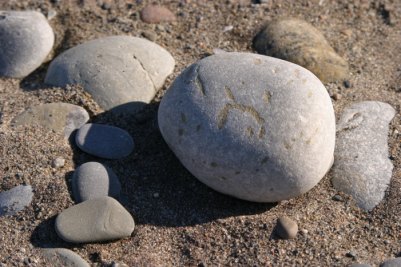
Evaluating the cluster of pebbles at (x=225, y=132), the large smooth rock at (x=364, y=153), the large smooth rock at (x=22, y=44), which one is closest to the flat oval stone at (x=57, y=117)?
the cluster of pebbles at (x=225, y=132)

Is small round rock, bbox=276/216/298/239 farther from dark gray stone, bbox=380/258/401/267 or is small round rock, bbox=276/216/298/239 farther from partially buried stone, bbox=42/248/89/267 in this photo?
partially buried stone, bbox=42/248/89/267

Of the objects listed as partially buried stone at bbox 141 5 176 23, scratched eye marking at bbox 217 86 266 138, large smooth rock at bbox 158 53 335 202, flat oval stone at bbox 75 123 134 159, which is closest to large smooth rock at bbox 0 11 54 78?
partially buried stone at bbox 141 5 176 23

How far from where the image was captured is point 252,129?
2875 mm

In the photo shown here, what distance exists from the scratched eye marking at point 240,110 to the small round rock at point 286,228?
40 centimetres

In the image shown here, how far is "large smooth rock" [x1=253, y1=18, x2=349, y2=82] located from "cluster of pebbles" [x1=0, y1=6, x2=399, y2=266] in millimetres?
320

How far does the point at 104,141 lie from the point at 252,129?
2.56 ft

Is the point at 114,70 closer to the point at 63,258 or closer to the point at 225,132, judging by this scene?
the point at 225,132

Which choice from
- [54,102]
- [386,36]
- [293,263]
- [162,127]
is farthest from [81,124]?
[386,36]

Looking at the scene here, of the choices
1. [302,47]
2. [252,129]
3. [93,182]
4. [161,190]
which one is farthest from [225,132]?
[302,47]

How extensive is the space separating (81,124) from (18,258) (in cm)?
79

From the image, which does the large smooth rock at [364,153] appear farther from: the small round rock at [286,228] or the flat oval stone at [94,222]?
the flat oval stone at [94,222]

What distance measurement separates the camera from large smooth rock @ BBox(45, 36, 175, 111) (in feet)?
11.3

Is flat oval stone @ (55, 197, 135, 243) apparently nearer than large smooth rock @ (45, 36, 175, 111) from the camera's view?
Yes

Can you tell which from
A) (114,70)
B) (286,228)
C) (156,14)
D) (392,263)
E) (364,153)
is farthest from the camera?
(156,14)
